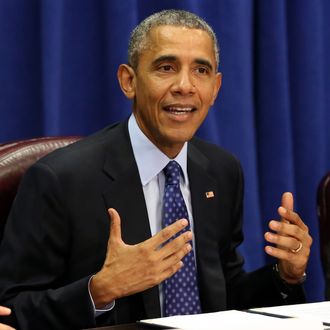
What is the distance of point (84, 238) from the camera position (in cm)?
185

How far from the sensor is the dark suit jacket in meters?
1.71

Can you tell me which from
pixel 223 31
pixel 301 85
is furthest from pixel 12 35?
pixel 301 85

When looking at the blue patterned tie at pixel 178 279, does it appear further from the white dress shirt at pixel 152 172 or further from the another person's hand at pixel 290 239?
the another person's hand at pixel 290 239

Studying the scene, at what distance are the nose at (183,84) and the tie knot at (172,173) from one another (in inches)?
7.5

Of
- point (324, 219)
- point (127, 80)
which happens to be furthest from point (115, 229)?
point (324, 219)

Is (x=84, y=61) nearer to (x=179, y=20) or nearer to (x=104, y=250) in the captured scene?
(x=179, y=20)

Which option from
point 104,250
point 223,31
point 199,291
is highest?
point 223,31

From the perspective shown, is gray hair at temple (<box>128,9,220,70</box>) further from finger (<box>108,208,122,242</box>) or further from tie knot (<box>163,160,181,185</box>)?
finger (<box>108,208,122,242</box>)

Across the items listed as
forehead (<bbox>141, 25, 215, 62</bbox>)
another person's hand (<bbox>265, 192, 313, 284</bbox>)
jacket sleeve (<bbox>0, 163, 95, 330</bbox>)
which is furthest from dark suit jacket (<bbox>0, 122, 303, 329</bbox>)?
forehead (<bbox>141, 25, 215, 62</bbox>)

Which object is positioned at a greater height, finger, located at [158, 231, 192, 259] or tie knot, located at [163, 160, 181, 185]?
tie knot, located at [163, 160, 181, 185]

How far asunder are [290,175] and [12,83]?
114 centimetres

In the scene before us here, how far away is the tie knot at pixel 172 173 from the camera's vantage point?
1.98 metres

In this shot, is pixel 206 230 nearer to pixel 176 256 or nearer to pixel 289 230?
pixel 289 230

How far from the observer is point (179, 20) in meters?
2.02
